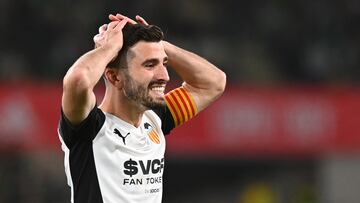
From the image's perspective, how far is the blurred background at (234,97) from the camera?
40.8ft

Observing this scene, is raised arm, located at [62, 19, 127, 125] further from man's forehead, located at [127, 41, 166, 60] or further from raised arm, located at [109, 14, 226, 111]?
raised arm, located at [109, 14, 226, 111]

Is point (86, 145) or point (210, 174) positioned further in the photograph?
point (210, 174)

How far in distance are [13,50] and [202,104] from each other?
8.86 metres

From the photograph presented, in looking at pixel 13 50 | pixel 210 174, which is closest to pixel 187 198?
pixel 210 174

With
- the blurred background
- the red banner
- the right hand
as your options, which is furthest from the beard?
the red banner

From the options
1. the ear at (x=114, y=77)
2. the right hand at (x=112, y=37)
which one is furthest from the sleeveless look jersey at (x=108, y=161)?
the right hand at (x=112, y=37)

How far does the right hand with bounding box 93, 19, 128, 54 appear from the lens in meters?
4.27

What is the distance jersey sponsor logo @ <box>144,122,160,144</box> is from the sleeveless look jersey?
7 centimetres

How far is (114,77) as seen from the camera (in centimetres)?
441

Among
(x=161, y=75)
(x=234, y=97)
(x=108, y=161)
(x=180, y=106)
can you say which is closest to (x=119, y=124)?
(x=108, y=161)

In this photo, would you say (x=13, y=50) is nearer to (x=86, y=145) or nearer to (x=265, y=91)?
(x=265, y=91)

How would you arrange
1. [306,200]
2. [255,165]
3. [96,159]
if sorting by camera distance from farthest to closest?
[255,165], [306,200], [96,159]

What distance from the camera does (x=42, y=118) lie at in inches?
482

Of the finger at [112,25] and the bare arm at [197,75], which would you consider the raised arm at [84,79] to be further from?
the bare arm at [197,75]
